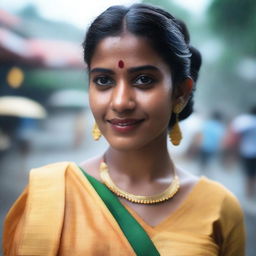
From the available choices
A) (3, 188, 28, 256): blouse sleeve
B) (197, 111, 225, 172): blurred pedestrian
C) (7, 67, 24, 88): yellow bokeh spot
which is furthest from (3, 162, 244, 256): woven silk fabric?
(7, 67, 24, 88): yellow bokeh spot

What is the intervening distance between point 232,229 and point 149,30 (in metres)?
0.75

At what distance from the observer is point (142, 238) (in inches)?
57.2

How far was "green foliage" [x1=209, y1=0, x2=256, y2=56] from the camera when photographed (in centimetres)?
809

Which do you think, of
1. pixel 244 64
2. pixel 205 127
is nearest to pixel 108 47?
pixel 205 127

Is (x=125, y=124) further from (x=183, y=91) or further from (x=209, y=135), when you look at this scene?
(x=209, y=135)

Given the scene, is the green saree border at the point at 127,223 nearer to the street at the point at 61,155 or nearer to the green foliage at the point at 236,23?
the street at the point at 61,155

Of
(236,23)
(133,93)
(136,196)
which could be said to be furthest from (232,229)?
(236,23)

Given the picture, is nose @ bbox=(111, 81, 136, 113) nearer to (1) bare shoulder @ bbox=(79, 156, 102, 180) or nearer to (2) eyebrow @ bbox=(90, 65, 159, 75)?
(2) eyebrow @ bbox=(90, 65, 159, 75)

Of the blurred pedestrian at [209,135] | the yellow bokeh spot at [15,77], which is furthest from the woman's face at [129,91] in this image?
the yellow bokeh spot at [15,77]

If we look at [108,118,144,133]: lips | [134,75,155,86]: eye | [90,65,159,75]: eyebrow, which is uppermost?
[90,65,159,75]: eyebrow

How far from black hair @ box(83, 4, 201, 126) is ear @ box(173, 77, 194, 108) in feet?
0.07

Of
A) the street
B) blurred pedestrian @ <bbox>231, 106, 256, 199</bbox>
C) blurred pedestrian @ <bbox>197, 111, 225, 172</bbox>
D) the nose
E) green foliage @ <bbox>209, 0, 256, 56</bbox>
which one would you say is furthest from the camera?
green foliage @ <bbox>209, 0, 256, 56</bbox>

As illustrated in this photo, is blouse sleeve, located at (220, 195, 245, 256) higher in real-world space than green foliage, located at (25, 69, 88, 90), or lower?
higher

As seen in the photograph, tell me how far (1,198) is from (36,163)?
2.32 m
